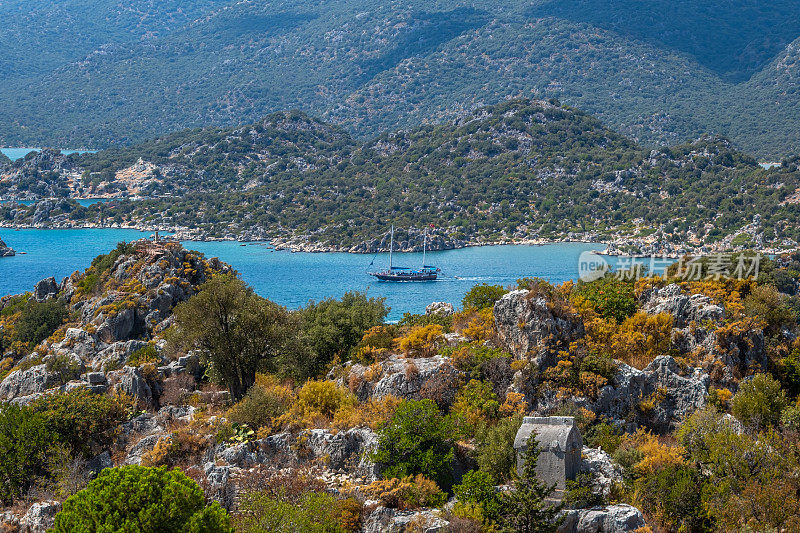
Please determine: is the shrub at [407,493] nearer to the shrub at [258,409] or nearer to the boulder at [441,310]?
the shrub at [258,409]

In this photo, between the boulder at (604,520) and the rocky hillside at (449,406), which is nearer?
the boulder at (604,520)

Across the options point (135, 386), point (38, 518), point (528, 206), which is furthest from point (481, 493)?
point (528, 206)

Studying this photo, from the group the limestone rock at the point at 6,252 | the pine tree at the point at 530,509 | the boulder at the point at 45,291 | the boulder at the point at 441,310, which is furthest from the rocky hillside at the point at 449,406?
the limestone rock at the point at 6,252

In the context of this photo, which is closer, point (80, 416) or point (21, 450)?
point (21, 450)

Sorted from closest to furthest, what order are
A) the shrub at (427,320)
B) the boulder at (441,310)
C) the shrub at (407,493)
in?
the shrub at (407,493) → the shrub at (427,320) → the boulder at (441,310)

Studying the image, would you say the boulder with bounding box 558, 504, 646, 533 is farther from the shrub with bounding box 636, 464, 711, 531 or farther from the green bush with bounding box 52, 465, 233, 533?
the green bush with bounding box 52, 465, 233, 533

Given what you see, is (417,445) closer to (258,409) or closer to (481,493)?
(481,493)
